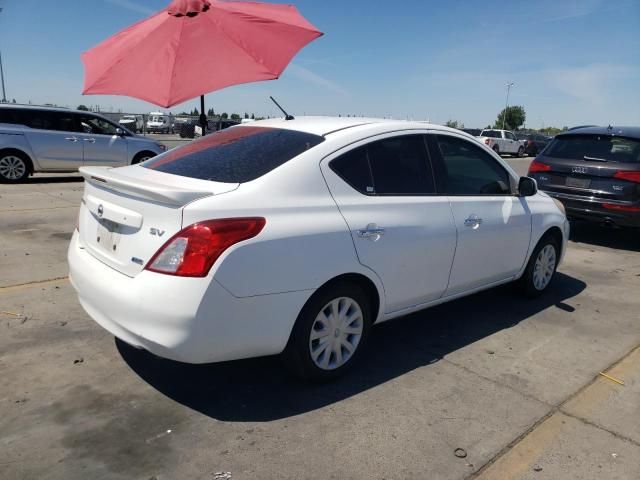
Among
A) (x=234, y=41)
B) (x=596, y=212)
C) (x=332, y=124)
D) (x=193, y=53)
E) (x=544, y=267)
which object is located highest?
(x=234, y=41)

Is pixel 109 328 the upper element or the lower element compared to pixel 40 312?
upper

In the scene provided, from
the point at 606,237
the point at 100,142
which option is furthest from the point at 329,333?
the point at 100,142

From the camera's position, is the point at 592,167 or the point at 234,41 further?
the point at 592,167

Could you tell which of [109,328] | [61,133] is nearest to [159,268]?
[109,328]

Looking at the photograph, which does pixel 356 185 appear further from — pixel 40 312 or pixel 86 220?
pixel 40 312

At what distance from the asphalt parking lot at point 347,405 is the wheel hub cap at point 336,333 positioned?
19 centimetres

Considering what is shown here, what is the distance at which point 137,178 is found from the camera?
3238 mm

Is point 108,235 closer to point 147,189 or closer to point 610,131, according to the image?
point 147,189

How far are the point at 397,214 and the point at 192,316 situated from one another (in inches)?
61.3

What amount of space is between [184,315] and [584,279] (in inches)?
202

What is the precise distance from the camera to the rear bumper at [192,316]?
2.69 meters

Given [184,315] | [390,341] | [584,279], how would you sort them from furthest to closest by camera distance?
[584,279], [390,341], [184,315]

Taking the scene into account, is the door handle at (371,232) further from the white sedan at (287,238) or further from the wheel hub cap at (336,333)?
the wheel hub cap at (336,333)

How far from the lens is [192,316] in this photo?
2684mm
